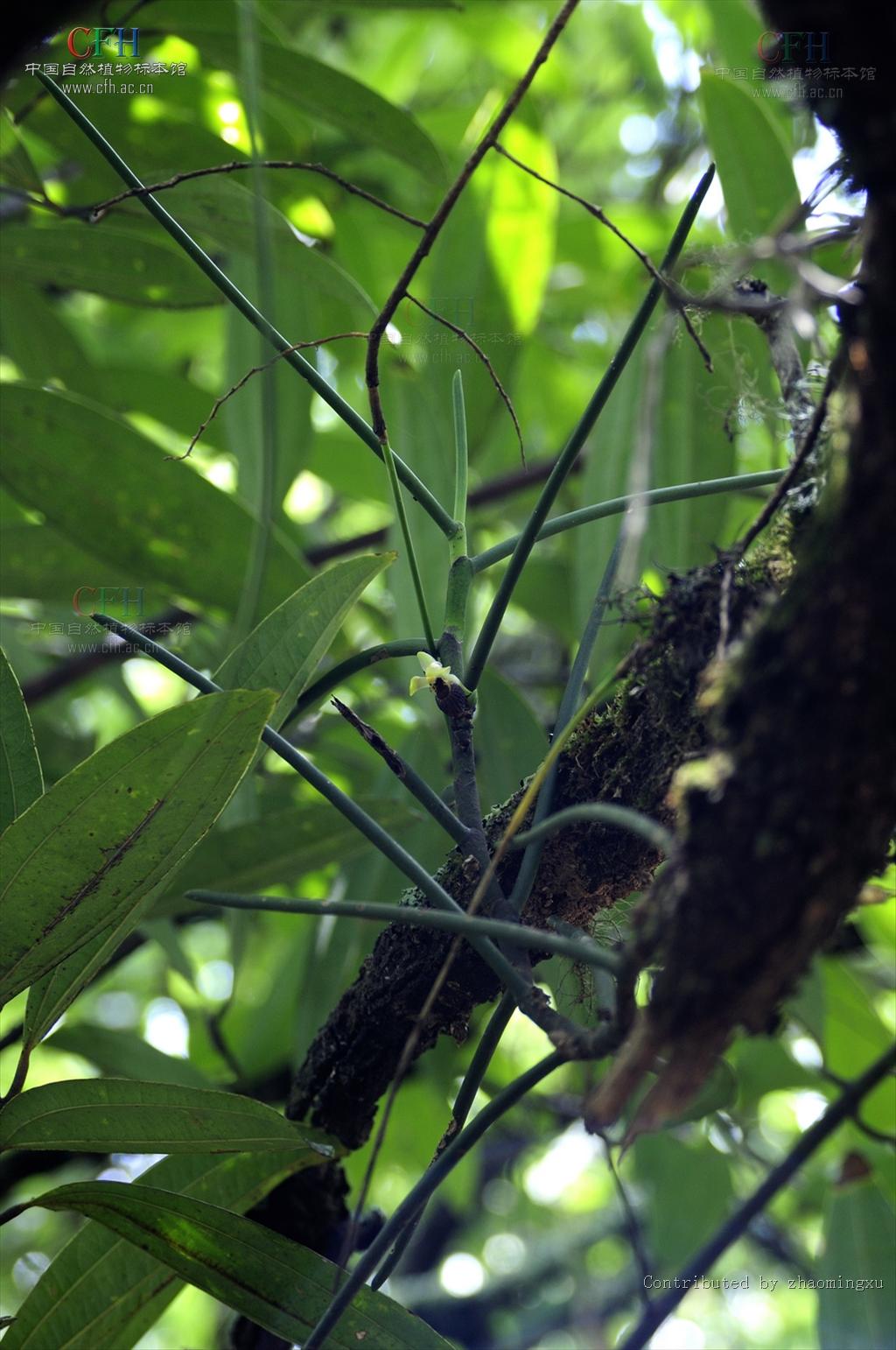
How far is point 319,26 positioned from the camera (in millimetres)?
1961

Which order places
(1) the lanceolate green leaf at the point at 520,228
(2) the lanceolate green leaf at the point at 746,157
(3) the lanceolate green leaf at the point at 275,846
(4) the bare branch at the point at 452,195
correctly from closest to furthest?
(4) the bare branch at the point at 452,195 < (3) the lanceolate green leaf at the point at 275,846 < (2) the lanceolate green leaf at the point at 746,157 < (1) the lanceolate green leaf at the point at 520,228

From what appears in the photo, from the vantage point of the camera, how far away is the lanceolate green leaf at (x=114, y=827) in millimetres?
423

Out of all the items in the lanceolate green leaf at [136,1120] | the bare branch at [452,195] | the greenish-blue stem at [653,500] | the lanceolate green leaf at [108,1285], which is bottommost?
the lanceolate green leaf at [108,1285]

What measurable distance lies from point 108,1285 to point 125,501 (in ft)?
1.82

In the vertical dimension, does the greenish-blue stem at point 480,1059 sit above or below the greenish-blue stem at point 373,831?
below

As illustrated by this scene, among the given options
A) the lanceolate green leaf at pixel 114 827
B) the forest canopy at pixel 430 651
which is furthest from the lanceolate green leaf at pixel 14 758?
the lanceolate green leaf at pixel 114 827

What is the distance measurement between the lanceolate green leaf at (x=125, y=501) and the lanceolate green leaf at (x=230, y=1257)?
1.50ft

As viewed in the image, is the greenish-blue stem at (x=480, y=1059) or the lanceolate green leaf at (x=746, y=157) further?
the lanceolate green leaf at (x=746, y=157)

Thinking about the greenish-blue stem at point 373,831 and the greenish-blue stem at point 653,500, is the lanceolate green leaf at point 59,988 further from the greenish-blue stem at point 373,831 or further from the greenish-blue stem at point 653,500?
the greenish-blue stem at point 653,500

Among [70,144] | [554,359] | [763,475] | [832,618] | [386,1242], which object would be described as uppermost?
[554,359]

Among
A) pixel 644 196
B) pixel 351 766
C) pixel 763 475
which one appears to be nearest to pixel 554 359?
pixel 644 196

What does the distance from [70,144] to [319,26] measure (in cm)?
124

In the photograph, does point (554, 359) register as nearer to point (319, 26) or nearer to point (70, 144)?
point (70, 144)

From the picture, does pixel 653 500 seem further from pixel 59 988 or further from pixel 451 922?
pixel 59 988
